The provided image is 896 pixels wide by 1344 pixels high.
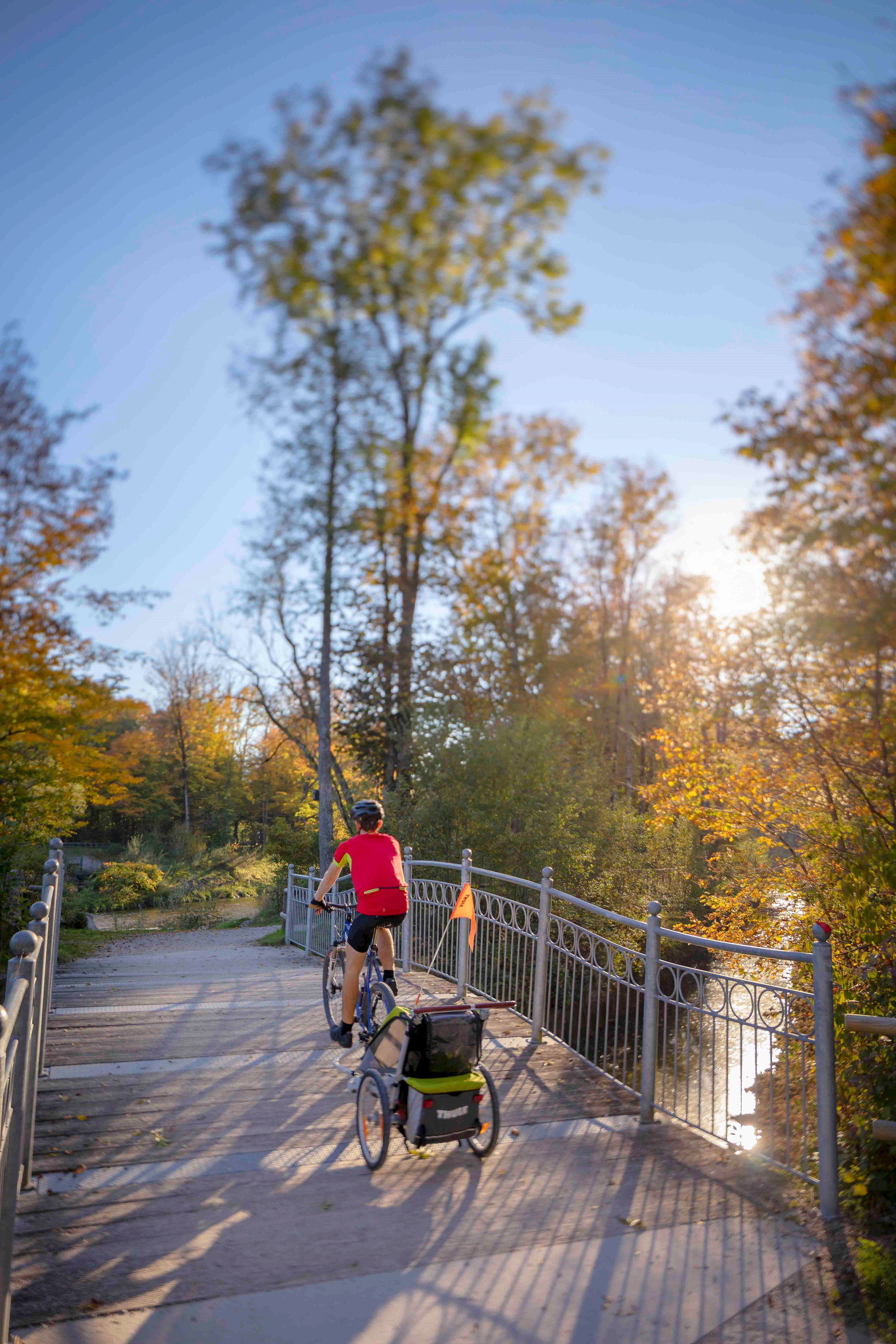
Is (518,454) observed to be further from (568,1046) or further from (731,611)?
(568,1046)

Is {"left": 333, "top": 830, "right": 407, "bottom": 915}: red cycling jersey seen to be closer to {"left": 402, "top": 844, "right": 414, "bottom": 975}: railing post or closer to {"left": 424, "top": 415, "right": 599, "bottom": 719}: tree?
{"left": 402, "top": 844, "right": 414, "bottom": 975}: railing post

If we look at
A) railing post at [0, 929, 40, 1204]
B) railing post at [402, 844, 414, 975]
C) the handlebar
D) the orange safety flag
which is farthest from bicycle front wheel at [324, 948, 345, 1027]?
railing post at [0, 929, 40, 1204]

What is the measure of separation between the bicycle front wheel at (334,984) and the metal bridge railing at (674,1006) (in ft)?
3.56

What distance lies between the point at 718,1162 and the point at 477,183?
225 inches

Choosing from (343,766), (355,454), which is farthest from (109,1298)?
(343,766)

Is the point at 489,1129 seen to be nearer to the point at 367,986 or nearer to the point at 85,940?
the point at 367,986

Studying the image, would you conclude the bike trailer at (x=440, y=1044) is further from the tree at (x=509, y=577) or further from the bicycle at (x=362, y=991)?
the tree at (x=509, y=577)

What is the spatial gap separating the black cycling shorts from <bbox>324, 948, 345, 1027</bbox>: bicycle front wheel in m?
1.21

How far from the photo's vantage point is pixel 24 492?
14102 millimetres

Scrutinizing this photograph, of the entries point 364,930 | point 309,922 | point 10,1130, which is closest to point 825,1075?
point 364,930

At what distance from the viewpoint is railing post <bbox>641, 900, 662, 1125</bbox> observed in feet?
15.7

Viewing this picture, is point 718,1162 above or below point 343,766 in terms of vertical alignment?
below

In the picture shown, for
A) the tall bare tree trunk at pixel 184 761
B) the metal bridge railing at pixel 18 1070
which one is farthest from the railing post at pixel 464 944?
the tall bare tree trunk at pixel 184 761

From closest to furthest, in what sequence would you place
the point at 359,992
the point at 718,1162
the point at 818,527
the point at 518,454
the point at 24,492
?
the point at 718,1162, the point at 818,527, the point at 359,992, the point at 24,492, the point at 518,454
